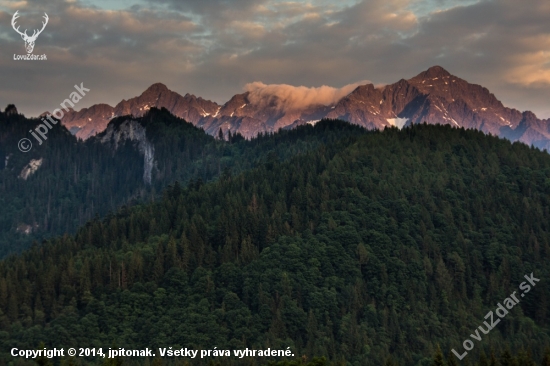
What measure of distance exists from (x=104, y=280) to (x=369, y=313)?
67.1m

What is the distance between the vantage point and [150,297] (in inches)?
7151

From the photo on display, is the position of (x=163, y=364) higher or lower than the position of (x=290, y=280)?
lower

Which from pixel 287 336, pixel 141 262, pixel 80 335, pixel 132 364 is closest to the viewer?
pixel 132 364

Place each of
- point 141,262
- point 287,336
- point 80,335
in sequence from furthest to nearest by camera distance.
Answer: point 141,262 < point 287,336 < point 80,335

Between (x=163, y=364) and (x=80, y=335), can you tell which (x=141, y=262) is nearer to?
(x=80, y=335)

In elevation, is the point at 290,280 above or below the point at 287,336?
above

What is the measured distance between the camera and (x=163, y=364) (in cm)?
15200

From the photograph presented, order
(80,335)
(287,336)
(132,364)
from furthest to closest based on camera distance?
1. (287,336)
2. (80,335)
3. (132,364)

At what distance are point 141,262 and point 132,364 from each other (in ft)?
141

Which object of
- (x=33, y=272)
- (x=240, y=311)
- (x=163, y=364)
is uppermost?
(x=33, y=272)

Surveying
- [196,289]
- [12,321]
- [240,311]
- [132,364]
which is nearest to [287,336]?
[240,311]

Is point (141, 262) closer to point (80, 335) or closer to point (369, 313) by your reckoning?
point (80, 335)

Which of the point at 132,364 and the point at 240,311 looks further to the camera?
the point at 240,311

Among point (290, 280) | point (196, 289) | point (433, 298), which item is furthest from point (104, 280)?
point (433, 298)
